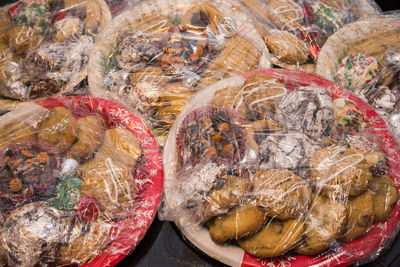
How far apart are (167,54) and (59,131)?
0.84 meters

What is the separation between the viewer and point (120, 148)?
5.44ft

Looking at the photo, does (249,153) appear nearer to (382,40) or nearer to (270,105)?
(270,105)

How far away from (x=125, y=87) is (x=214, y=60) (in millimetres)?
596

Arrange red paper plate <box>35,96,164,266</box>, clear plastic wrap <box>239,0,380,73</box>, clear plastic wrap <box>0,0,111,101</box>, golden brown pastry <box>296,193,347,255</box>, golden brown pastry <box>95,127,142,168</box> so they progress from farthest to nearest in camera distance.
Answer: clear plastic wrap <box>239,0,380,73</box>, clear plastic wrap <box>0,0,111,101</box>, golden brown pastry <box>95,127,142,168</box>, red paper plate <box>35,96,164,266</box>, golden brown pastry <box>296,193,347,255</box>

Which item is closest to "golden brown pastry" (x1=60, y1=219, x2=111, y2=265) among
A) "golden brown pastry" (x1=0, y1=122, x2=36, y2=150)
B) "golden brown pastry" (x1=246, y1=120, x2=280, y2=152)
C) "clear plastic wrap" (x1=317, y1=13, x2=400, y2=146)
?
"golden brown pastry" (x1=0, y1=122, x2=36, y2=150)

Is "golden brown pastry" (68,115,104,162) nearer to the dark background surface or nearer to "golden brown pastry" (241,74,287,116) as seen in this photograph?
the dark background surface

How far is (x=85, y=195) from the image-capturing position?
4.90ft

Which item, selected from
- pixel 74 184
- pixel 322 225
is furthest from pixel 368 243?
pixel 74 184

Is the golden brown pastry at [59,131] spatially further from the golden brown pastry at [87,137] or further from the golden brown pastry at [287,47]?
the golden brown pastry at [287,47]

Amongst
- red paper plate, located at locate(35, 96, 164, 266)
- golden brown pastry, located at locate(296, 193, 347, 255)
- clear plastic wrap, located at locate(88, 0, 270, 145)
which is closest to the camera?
golden brown pastry, located at locate(296, 193, 347, 255)

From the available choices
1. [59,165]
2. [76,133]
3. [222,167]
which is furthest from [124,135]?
[222,167]

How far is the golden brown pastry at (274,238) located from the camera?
4.44ft

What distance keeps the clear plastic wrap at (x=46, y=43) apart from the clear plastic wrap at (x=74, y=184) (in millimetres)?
326

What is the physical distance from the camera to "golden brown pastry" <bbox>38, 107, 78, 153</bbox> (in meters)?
1.62
